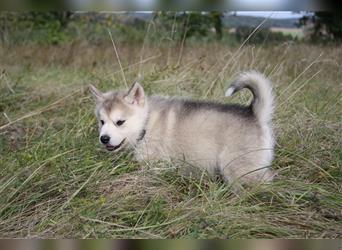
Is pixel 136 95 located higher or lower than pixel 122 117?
higher

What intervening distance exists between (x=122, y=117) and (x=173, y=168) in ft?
1.17

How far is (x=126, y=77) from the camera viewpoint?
285 centimetres

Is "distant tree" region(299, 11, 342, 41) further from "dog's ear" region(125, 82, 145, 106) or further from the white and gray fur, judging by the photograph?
"dog's ear" region(125, 82, 145, 106)

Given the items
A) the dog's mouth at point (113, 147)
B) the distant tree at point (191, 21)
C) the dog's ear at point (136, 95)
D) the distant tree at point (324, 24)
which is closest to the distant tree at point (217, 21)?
the distant tree at point (191, 21)

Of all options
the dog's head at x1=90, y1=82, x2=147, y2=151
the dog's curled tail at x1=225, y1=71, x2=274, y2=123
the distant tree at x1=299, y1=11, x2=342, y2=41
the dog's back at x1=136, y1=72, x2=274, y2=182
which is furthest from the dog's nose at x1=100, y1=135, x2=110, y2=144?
the distant tree at x1=299, y1=11, x2=342, y2=41

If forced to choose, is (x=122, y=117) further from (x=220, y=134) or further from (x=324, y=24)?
(x=324, y=24)

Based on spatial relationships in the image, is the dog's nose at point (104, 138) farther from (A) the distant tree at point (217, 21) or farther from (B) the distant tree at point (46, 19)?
(B) the distant tree at point (46, 19)

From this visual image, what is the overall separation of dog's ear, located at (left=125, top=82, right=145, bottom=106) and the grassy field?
27 centimetres

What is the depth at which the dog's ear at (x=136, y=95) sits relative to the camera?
223 cm

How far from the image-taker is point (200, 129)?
213 cm

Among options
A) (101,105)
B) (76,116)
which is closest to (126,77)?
(76,116)

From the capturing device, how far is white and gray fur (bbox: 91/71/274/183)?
2.02 metres

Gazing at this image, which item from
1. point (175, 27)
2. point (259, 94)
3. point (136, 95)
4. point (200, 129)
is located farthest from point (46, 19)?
point (259, 94)

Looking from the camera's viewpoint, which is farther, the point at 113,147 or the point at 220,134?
the point at 113,147
